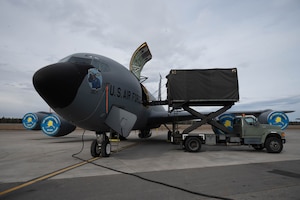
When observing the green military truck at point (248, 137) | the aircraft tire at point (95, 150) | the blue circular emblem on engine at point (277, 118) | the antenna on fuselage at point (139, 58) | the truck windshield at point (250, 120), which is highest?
the antenna on fuselage at point (139, 58)

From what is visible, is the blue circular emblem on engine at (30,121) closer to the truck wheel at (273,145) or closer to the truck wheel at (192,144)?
the truck wheel at (192,144)

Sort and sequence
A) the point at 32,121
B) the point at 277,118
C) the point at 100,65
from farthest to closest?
the point at 32,121, the point at 277,118, the point at 100,65

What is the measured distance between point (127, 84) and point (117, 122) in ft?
6.96

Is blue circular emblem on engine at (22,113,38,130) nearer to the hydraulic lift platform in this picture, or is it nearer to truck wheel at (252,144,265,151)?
the hydraulic lift platform

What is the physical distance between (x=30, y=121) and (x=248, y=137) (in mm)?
16571

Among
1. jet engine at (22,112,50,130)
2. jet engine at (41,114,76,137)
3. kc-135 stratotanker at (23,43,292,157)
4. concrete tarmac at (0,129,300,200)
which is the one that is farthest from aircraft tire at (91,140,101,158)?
jet engine at (22,112,50,130)

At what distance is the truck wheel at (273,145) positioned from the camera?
10.5m

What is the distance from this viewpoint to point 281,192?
421 centimetres

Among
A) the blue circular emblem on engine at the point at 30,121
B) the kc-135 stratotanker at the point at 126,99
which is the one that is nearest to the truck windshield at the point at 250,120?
the kc-135 stratotanker at the point at 126,99

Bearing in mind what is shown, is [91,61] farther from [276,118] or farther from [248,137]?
[276,118]

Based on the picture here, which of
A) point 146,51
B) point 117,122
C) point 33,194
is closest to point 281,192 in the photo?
point 33,194

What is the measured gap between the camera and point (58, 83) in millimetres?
6871

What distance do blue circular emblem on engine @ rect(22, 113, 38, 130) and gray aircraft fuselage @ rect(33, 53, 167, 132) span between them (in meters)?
10.4

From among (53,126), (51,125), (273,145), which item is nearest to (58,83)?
(53,126)
